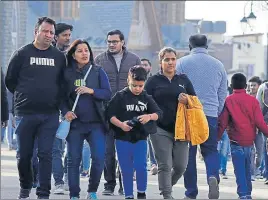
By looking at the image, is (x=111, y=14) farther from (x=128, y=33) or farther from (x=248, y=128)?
(x=248, y=128)

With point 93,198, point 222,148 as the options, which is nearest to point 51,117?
point 93,198

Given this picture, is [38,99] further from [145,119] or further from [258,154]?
[258,154]

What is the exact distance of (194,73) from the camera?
13.8m

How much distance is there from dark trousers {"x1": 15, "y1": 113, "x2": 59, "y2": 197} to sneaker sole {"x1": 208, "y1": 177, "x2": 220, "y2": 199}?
1.99 metres

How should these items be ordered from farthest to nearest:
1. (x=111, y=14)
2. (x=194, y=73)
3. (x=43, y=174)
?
(x=111, y=14)
(x=194, y=73)
(x=43, y=174)

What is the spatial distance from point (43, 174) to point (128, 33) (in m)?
43.0

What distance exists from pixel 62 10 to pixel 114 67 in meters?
40.0

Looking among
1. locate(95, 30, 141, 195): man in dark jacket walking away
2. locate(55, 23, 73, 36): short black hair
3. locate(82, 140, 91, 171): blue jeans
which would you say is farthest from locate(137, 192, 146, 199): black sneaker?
locate(82, 140, 91, 171): blue jeans

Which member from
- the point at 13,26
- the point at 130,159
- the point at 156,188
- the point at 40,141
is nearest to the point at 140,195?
the point at 130,159

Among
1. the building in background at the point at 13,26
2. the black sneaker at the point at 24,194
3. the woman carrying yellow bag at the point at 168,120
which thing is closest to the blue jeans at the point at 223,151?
the woman carrying yellow bag at the point at 168,120

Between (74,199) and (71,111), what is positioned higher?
(71,111)

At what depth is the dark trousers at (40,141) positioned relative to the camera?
41.7 ft

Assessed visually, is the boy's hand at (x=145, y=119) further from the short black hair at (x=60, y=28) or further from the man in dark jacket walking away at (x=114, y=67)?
the short black hair at (x=60, y=28)

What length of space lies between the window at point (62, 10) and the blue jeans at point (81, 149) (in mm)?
41392
